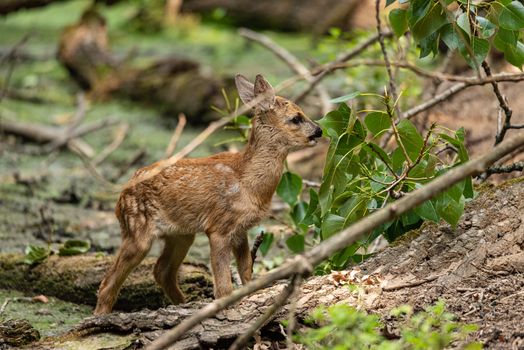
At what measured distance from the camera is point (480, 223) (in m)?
5.98

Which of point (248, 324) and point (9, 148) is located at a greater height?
point (248, 324)

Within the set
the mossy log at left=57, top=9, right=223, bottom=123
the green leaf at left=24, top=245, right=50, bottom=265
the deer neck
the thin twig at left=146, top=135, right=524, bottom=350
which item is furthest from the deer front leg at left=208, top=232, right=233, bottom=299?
the mossy log at left=57, top=9, right=223, bottom=123

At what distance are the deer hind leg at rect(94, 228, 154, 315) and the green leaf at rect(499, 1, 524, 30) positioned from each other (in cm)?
303

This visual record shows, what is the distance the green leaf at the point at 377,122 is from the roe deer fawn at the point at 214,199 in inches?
45.1

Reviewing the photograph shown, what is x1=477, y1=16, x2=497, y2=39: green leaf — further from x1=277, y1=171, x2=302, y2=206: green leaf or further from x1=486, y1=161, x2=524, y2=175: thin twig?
x1=277, y1=171, x2=302, y2=206: green leaf

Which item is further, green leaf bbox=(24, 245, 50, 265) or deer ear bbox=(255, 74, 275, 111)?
green leaf bbox=(24, 245, 50, 265)

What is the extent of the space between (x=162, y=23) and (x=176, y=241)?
1314 cm

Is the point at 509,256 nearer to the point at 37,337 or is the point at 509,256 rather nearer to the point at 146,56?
the point at 37,337

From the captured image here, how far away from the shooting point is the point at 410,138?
5.98 meters

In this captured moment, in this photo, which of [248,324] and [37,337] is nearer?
[248,324]

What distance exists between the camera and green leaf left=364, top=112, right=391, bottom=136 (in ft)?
19.5

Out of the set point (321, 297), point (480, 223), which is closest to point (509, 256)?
point (480, 223)

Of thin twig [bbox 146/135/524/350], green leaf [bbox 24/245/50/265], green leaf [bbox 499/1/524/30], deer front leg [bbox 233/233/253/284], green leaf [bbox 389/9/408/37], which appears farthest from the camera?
green leaf [bbox 24/245/50/265]

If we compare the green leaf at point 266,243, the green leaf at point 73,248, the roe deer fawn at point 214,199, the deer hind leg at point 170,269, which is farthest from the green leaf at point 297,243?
the green leaf at point 73,248
